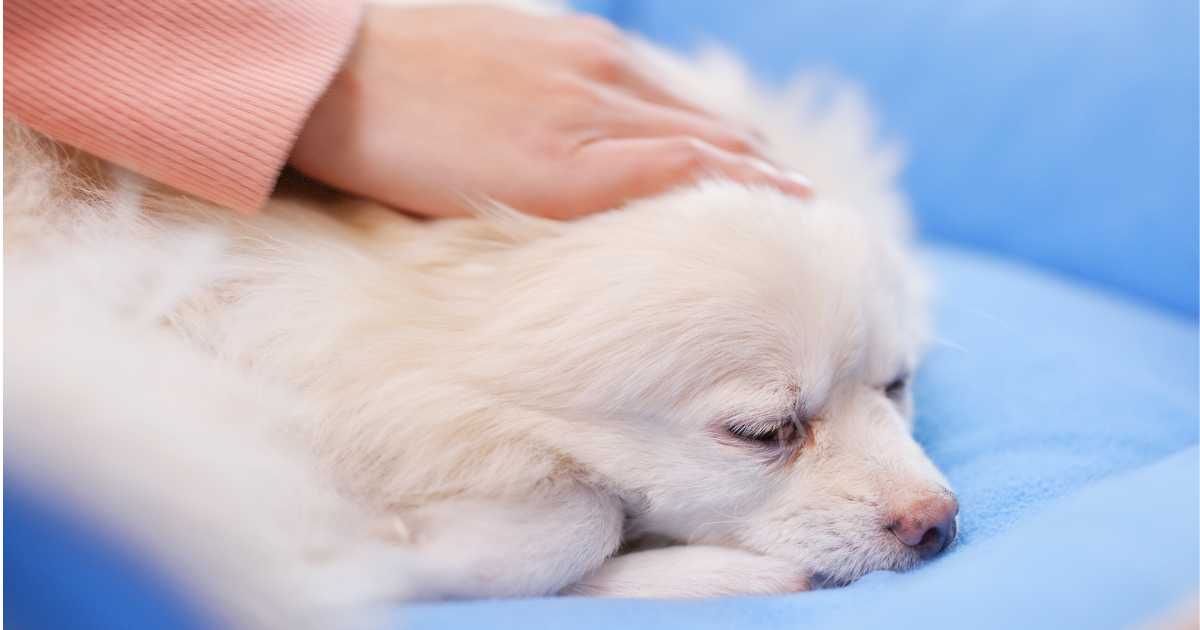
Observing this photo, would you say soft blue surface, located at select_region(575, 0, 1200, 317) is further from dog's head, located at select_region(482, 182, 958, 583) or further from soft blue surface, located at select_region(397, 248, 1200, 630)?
dog's head, located at select_region(482, 182, 958, 583)

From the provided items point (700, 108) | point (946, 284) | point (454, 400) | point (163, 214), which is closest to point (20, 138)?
point (163, 214)

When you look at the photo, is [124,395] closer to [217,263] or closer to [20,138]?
[217,263]

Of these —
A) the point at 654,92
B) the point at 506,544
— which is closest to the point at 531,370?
the point at 506,544

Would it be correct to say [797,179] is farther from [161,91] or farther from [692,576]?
[161,91]

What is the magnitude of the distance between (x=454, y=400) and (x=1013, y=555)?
1.49ft

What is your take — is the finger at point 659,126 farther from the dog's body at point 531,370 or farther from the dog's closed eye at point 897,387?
the dog's closed eye at point 897,387

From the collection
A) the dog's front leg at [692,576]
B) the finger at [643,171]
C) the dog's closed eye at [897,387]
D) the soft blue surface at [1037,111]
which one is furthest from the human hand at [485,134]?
the soft blue surface at [1037,111]

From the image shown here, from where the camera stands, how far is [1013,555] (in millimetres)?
751

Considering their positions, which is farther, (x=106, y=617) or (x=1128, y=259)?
(x=1128, y=259)

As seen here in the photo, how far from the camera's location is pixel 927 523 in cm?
86

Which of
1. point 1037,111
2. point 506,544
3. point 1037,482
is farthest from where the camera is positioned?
point 1037,111

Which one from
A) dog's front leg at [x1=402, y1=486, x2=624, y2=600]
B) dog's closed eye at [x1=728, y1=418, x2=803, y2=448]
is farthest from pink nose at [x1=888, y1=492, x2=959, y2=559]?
dog's front leg at [x1=402, y1=486, x2=624, y2=600]

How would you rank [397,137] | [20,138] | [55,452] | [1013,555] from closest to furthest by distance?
[55,452]
[1013,555]
[20,138]
[397,137]

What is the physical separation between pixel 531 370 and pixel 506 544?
14cm
